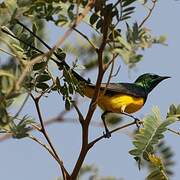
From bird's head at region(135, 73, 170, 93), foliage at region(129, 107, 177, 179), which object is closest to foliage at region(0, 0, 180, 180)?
foliage at region(129, 107, 177, 179)

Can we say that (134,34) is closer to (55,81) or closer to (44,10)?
(44,10)

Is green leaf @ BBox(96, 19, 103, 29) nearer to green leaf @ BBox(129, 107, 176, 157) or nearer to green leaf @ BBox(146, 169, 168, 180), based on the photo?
green leaf @ BBox(129, 107, 176, 157)

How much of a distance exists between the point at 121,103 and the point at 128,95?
12.2 inches

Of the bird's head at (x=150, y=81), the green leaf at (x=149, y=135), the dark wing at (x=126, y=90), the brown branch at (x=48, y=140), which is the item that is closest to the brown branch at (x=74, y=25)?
the brown branch at (x=48, y=140)

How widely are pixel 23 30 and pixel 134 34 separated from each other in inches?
24.4

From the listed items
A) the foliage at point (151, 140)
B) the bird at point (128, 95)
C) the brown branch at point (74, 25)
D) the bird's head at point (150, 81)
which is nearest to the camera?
the brown branch at point (74, 25)

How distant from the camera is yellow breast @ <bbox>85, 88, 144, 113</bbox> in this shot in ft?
13.5

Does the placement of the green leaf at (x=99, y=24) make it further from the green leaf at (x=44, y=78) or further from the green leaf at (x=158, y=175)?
the green leaf at (x=158, y=175)

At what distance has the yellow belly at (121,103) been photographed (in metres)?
4.12

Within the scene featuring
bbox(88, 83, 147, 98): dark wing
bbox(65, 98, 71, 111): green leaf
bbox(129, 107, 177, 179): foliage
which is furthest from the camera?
bbox(88, 83, 147, 98): dark wing

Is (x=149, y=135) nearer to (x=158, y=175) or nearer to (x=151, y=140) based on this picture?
(x=151, y=140)

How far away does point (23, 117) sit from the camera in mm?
1844

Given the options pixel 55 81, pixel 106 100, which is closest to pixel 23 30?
pixel 55 81

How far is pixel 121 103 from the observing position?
14.9ft
